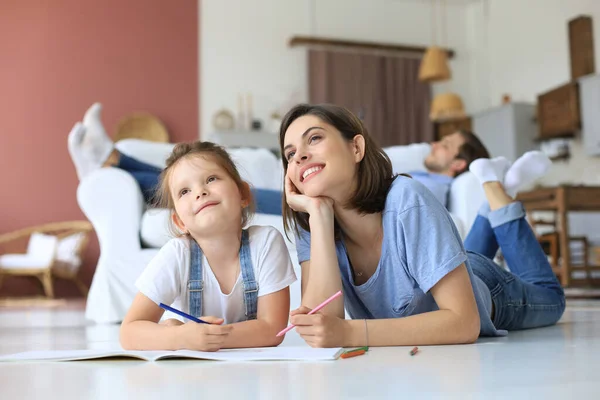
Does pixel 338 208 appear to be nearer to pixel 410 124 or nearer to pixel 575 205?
pixel 575 205

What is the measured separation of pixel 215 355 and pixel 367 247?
43 centimetres

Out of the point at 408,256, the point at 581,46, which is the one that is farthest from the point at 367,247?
the point at 581,46

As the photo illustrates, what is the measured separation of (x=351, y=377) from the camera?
92 cm

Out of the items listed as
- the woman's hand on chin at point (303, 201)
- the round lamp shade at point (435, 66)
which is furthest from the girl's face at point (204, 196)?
the round lamp shade at point (435, 66)

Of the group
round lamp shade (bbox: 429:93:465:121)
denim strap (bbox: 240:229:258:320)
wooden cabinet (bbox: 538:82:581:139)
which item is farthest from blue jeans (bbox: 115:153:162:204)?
wooden cabinet (bbox: 538:82:581:139)

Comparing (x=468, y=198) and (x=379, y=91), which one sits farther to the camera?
(x=379, y=91)

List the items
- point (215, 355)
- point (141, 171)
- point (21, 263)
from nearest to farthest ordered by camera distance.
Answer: point (215, 355), point (141, 171), point (21, 263)

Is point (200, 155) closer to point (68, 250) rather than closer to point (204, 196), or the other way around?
point (204, 196)

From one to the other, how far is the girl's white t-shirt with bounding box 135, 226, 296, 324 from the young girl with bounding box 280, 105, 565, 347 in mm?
70

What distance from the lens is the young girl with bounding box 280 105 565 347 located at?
121cm

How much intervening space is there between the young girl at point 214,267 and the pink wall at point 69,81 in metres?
4.94

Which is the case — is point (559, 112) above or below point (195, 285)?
above

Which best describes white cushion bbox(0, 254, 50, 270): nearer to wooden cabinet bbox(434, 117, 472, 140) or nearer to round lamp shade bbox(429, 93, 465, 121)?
round lamp shade bbox(429, 93, 465, 121)

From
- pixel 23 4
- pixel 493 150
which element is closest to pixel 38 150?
pixel 23 4
